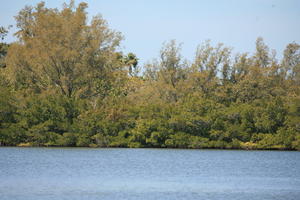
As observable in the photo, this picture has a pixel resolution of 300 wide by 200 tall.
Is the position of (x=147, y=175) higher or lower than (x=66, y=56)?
lower

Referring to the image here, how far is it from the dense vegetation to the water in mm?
5461

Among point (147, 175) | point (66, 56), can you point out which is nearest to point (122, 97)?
point (66, 56)

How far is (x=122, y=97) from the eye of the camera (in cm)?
6356

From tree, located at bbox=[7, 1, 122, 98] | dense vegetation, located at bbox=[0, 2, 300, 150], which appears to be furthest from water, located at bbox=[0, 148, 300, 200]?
tree, located at bbox=[7, 1, 122, 98]

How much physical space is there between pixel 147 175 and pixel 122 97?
29079mm

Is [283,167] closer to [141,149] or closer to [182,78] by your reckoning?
[141,149]

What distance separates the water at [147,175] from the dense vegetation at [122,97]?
A: 5461 millimetres

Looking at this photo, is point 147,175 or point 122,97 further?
point 122,97

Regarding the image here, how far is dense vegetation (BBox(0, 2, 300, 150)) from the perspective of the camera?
5653 centimetres

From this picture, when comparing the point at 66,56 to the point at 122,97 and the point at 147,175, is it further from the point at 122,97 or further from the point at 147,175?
the point at 147,175

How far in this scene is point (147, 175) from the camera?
34.9m

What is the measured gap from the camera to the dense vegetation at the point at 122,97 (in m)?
56.5

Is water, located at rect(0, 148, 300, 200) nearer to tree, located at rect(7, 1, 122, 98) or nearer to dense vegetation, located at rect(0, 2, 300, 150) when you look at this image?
dense vegetation, located at rect(0, 2, 300, 150)

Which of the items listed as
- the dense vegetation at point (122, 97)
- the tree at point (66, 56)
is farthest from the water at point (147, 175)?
the tree at point (66, 56)
